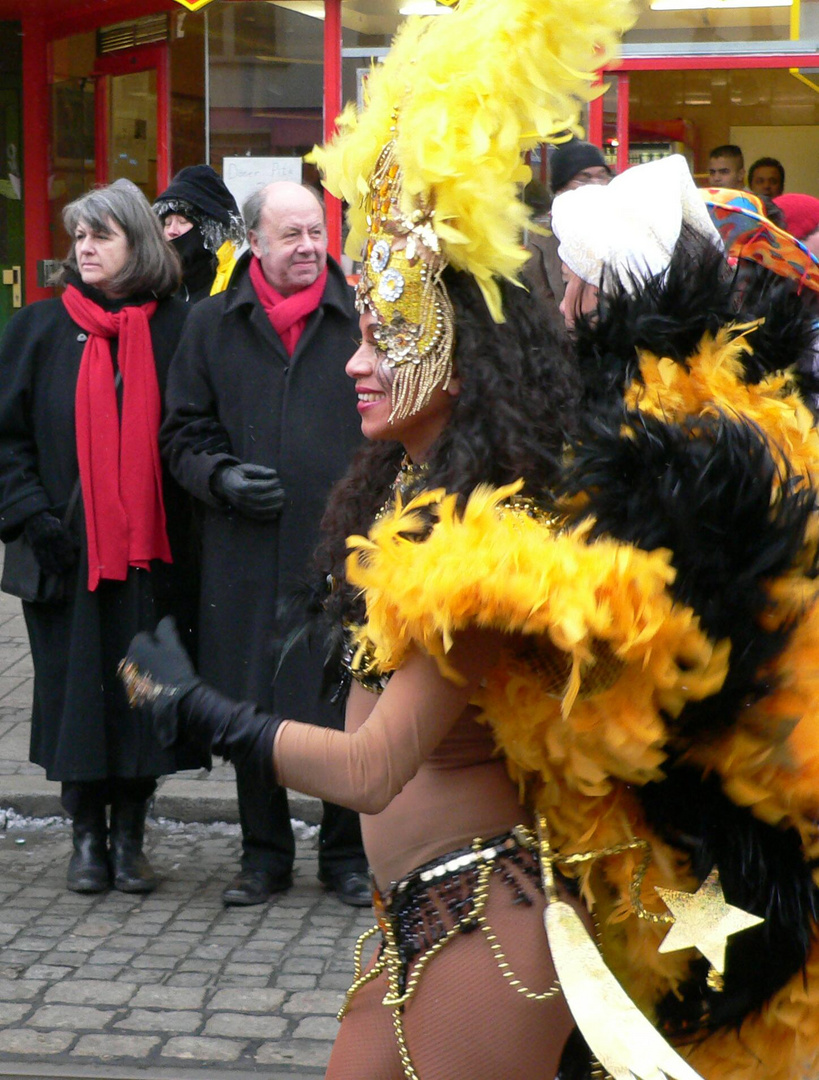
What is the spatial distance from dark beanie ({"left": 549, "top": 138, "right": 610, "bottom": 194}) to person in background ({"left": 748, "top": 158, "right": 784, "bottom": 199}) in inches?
141

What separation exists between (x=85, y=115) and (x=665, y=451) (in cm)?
970

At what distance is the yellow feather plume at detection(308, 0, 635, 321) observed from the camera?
1884 mm

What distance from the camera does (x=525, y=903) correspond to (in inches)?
73.7

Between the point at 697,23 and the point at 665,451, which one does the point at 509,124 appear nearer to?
the point at 665,451

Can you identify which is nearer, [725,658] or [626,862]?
[725,658]

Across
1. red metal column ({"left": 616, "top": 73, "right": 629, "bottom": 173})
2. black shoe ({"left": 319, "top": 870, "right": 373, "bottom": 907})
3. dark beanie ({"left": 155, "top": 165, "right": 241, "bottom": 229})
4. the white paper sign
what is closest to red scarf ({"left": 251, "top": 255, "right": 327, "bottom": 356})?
dark beanie ({"left": 155, "top": 165, "right": 241, "bottom": 229})

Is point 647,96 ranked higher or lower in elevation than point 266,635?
higher

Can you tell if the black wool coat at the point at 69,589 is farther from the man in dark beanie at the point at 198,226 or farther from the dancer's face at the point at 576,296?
the dancer's face at the point at 576,296

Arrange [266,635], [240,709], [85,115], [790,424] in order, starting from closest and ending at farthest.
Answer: [240,709]
[790,424]
[266,635]
[85,115]

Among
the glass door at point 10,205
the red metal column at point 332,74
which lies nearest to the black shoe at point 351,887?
the red metal column at point 332,74

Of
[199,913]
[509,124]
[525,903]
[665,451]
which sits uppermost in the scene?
[509,124]

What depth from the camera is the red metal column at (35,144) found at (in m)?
10.6

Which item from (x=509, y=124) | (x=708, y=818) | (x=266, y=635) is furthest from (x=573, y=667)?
(x=266, y=635)

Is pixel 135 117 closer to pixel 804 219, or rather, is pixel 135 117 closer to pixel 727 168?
pixel 727 168
